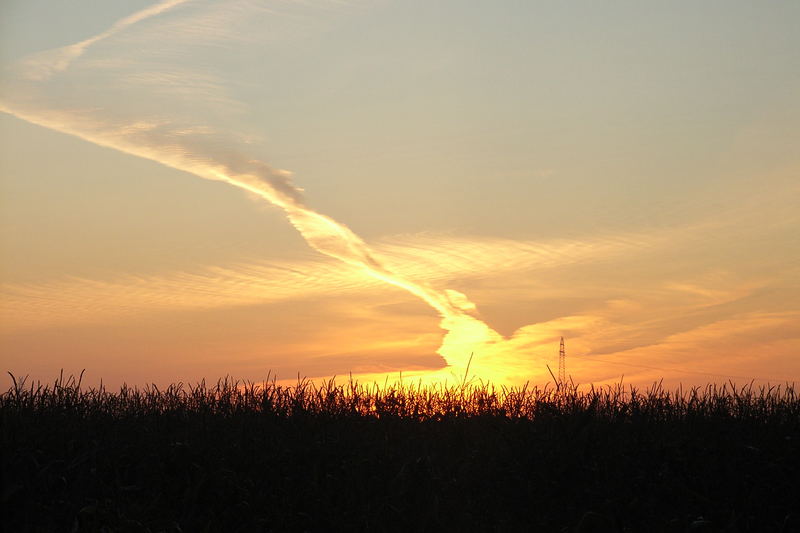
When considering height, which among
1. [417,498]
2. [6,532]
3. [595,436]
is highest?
[595,436]

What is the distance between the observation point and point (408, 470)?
11.6 m

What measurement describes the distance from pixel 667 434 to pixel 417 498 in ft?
14.1

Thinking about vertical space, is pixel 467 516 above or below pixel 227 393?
below

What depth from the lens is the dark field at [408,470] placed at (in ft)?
34.4

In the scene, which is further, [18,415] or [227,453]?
[18,415]

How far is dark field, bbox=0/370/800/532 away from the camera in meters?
10.5

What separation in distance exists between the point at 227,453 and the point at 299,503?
178cm

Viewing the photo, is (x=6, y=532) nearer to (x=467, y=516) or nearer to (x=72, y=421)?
(x=72, y=421)

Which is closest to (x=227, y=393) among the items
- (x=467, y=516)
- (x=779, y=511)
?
(x=467, y=516)

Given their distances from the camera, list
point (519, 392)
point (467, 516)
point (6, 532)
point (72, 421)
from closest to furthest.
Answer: point (6, 532), point (467, 516), point (72, 421), point (519, 392)

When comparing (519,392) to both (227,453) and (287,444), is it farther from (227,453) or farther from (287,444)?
(227,453)

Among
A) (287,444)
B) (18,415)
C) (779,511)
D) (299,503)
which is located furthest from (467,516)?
(18,415)

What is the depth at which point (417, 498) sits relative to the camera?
11.1 meters

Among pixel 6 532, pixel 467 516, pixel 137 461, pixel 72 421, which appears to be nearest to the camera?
pixel 6 532
